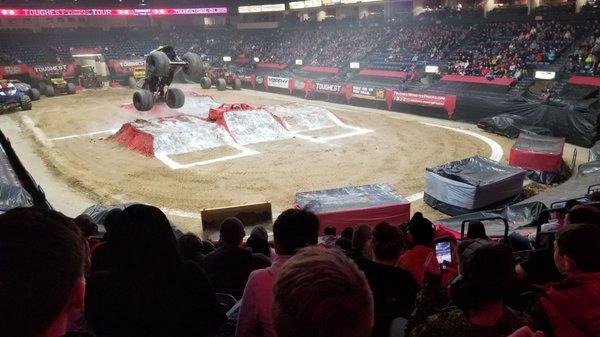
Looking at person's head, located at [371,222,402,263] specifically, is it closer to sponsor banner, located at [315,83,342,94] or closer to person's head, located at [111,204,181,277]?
person's head, located at [111,204,181,277]

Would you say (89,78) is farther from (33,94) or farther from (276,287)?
(276,287)

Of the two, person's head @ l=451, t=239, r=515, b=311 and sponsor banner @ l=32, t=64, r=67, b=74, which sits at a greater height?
sponsor banner @ l=32, t=64, r=67, b=74

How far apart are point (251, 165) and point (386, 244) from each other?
13262 mm

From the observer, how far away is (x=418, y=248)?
14.9 ft

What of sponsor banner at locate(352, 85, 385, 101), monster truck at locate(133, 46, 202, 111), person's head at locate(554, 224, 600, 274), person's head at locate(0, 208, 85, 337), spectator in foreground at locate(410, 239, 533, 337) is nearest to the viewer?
person's head at locate(0, 208, 85, 337)

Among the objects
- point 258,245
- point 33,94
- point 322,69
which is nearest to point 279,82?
point 322,69

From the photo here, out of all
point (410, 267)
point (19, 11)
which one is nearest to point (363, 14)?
point (19, 11)

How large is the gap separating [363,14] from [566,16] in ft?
68.3

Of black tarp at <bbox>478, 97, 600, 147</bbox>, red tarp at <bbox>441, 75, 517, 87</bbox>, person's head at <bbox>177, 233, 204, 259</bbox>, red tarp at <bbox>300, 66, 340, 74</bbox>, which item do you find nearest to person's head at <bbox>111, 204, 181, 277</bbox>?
person's head at <bbox>177, 233, 204, 259</bbox>

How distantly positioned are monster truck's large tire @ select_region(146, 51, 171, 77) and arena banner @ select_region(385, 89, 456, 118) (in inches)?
584

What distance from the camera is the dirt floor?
1355cm

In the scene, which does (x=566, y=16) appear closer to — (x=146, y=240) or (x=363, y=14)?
(x=363, y=14)

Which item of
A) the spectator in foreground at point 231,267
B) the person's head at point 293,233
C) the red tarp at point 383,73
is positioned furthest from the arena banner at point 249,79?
the person's head at point 293,233

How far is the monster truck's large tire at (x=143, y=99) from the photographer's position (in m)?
18.2
